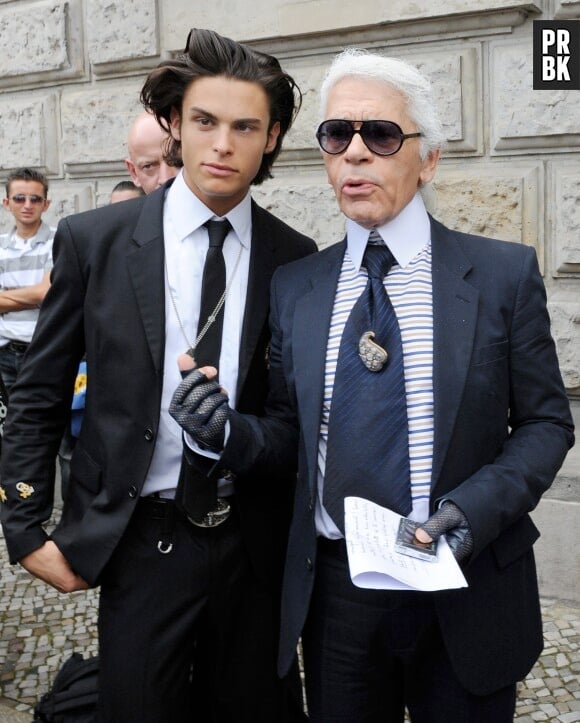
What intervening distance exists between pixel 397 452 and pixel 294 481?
54 centimetres

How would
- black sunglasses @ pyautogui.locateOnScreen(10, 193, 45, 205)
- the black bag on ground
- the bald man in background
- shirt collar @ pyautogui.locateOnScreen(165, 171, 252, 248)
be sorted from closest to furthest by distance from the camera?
shirt collar @ pyautogui.locateOnScreen(165, 171, 252, 248) → the black bag on ground → the bald man in background → black sunglasses @ pyautogui.locateOnScreen(10, 193, 45, 205)

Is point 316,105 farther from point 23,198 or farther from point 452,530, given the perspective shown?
point 452,530

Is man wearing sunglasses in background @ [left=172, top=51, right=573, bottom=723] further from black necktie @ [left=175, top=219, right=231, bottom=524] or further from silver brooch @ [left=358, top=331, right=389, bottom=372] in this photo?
black necktie @ [left=175, top=219, right=231, bottom=524]

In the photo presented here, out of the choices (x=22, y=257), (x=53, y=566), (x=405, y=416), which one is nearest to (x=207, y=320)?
(x=405, y=416)

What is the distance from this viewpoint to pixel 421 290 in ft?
6.44

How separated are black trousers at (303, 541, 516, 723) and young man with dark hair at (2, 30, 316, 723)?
0.32 m

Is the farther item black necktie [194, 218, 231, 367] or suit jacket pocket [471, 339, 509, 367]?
black necktie [194, 218, 231, 367]

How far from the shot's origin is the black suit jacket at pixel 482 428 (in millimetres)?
1853

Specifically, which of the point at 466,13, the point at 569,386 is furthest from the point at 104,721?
the point at 466,13

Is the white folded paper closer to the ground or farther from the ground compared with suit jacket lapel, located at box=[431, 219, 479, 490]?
closer to the ground

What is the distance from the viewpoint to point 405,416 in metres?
1.86

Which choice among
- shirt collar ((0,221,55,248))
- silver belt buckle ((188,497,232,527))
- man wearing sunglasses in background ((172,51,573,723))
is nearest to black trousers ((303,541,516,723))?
man wearing sunglasses in background ((172,51,573,723))

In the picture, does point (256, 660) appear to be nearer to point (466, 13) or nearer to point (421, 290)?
point (421, 290)

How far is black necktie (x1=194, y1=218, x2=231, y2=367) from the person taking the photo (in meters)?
2.20
